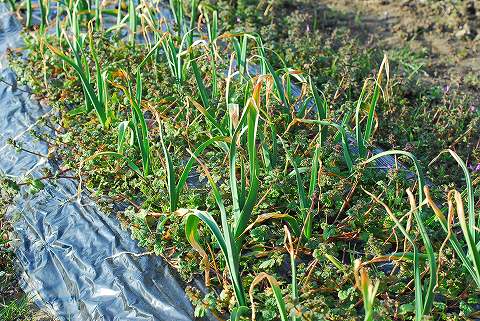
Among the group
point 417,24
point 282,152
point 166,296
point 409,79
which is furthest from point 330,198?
point 417,24

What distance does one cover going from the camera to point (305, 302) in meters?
2.45

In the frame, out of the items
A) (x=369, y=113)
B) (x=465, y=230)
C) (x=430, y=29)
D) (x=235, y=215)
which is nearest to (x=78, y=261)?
(x=235, y=215)

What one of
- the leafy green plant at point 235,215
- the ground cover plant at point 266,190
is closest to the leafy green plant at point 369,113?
the ground cover plant at point 266,190

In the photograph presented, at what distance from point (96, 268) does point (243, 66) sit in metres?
1.21

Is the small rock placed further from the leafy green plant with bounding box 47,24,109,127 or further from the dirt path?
the leafy green plant with bounding box 47,24,109,127

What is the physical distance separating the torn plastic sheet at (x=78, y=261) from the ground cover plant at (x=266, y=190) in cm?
9

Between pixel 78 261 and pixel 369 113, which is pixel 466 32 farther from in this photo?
pixel 78 261

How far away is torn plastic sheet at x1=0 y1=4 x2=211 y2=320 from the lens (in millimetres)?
2746

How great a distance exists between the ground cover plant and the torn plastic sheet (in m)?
0.09

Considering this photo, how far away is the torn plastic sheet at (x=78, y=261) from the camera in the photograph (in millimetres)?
2746

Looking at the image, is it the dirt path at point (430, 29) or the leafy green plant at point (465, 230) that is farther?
the dirt path at point (430, 29)

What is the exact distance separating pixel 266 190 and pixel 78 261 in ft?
2.89

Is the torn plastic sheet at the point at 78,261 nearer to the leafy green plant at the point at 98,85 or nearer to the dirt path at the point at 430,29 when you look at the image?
the leafy green plant at the point at 98,85

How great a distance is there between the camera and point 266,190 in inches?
117
